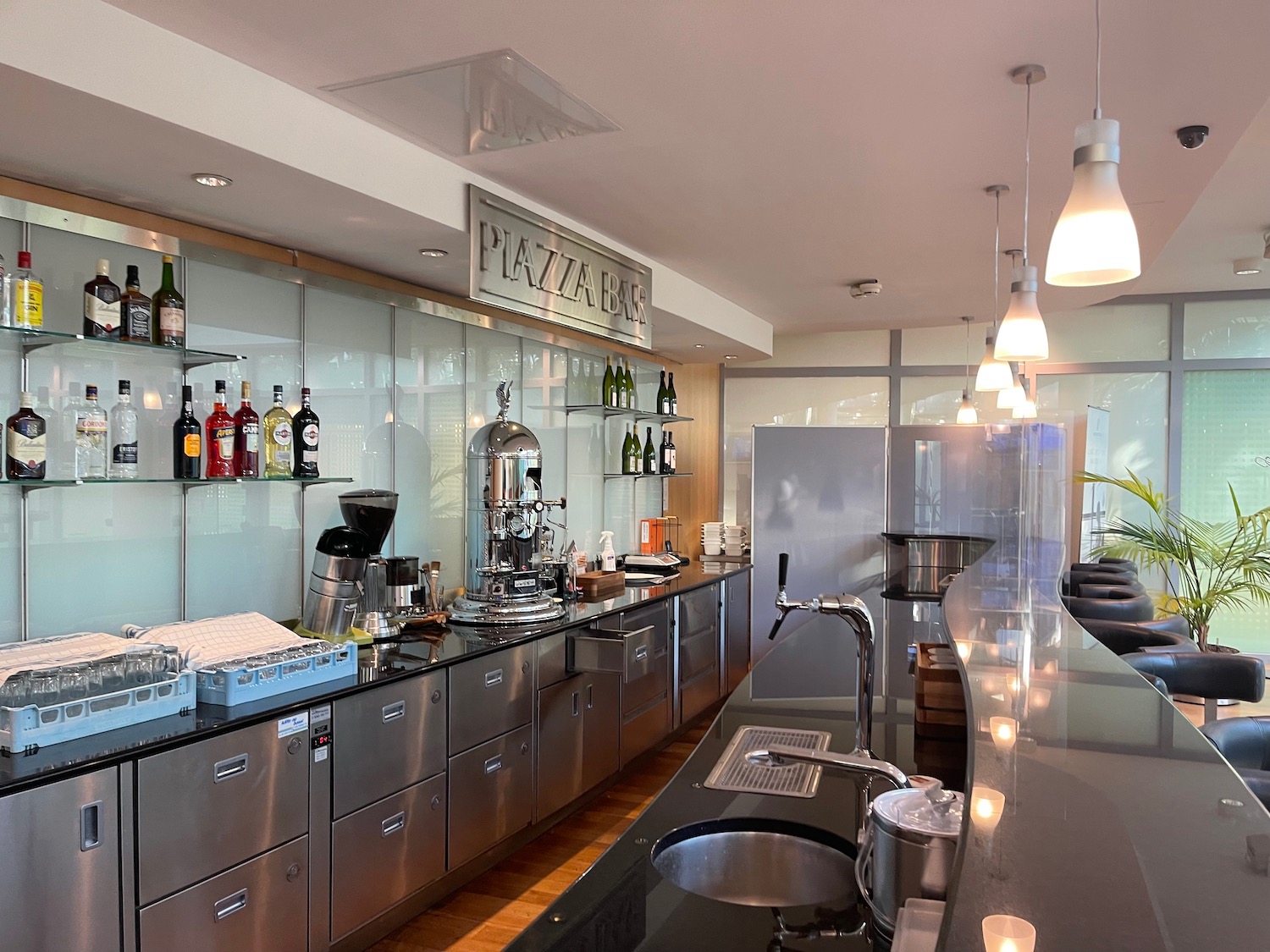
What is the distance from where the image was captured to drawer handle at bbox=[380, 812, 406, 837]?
2.78m

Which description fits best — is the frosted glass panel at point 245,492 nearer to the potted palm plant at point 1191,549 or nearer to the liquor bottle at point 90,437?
the liquor bottle at point 90,437

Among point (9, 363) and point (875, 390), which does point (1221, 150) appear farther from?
point (875, 390)

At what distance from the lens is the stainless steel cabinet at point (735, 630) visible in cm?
583

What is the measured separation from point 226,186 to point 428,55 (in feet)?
2.40

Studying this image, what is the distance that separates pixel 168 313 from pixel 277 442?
0.56 m

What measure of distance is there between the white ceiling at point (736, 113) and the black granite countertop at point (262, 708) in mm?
1415

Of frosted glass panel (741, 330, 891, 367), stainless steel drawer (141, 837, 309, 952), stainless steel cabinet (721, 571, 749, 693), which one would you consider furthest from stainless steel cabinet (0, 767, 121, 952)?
frosted glass panel (741, 330, 891, 367)

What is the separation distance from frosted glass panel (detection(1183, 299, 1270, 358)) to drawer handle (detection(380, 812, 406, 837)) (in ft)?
21.4

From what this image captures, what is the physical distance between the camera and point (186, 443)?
2.80 m

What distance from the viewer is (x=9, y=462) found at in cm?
232

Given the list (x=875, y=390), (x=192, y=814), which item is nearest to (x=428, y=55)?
(x=192, y=814)

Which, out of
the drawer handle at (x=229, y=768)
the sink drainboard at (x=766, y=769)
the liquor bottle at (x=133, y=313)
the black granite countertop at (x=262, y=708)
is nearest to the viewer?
the sink drainboard at (x=766, y=769)

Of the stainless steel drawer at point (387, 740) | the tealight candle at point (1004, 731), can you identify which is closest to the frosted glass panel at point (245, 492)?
the stainless steel drawer at point (387, 740)

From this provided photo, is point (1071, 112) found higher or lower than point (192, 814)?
higher
